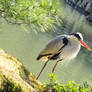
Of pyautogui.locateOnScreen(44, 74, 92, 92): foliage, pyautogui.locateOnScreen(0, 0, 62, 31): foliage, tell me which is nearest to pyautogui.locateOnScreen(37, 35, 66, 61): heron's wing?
pyautogui.locateOnScreen(0, 0, 62, 31): foliage

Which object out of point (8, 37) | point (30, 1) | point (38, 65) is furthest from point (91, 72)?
point (30, 1)

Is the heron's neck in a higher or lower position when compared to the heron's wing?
higher

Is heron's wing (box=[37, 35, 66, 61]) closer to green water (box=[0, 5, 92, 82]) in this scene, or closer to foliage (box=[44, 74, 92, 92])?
foliage (box=[44, 74, 92, 92])

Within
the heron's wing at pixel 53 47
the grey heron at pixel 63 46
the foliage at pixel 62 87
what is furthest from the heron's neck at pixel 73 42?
the foliage at pixel 62 87

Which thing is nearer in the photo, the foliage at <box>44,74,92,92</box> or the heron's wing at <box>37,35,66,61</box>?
the foliage at <box>44,74,92,92</box>

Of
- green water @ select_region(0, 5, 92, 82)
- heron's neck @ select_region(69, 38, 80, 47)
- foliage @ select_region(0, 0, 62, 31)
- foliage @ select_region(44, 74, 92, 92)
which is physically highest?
foliage @ select_region(0, 0, 62, 31)

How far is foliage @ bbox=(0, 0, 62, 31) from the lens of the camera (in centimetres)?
288

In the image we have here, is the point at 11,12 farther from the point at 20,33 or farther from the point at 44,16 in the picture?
the point at 20,33

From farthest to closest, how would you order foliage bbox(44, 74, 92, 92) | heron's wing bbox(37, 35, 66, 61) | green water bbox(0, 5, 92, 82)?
green water bbox(0, 5, 92, 82) < heron's wing bbox(37, 35, 66, 61) < foliage bbox(44, 74, 92, 92)

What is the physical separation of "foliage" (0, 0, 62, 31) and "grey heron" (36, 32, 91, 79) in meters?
0.35

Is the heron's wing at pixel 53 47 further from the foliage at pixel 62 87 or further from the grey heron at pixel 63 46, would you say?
the foliage at pixel 62 87

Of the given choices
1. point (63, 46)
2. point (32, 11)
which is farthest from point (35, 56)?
point (32, 11)

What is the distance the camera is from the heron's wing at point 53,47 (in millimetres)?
3346

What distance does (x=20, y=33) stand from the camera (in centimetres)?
1289
